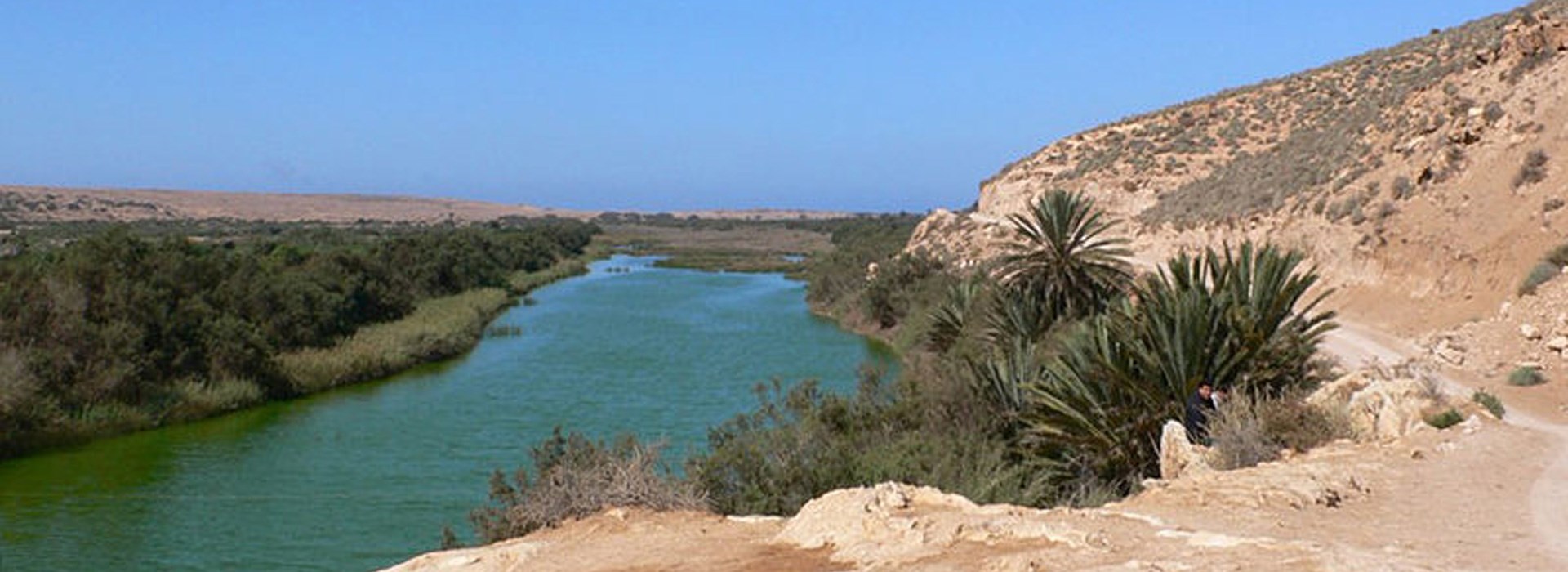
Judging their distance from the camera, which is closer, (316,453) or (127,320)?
(316,453)

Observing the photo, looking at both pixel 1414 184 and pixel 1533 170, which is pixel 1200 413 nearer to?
pixel 1533 170

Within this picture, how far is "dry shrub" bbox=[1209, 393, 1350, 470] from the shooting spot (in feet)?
35.9

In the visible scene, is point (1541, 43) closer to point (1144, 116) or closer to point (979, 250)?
point (979, 250)

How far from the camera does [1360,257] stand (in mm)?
24172

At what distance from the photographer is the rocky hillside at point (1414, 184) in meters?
20.4

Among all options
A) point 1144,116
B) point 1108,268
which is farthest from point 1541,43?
point 1144,116

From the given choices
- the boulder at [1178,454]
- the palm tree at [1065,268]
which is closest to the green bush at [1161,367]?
the boulder at [1178,454]

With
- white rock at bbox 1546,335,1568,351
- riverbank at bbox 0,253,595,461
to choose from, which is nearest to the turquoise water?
riverbank at bbox 0,253,595,461

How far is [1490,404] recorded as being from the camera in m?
12.6

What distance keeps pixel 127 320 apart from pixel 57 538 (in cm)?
1233

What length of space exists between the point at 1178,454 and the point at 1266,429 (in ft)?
3.77

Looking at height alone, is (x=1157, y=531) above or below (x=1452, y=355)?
below

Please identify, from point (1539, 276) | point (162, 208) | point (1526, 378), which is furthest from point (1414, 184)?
point (162, 208)

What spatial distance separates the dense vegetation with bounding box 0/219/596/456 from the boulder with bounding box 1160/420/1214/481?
75.2 feet
